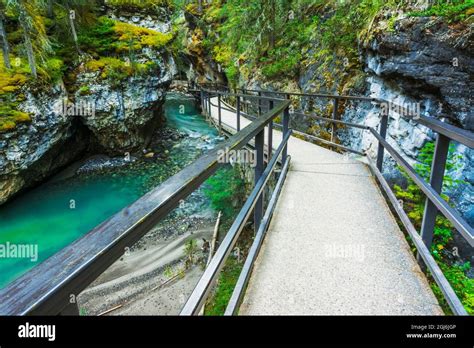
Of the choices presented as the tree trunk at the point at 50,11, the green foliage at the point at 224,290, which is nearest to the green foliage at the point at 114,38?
the tree trunk at the point at 50,11

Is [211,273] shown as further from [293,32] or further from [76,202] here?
[293,32]

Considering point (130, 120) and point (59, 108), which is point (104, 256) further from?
point (130, 120)

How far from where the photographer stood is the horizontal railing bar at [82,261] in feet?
2.17

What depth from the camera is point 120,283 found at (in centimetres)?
793

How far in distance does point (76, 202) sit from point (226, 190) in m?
5.37

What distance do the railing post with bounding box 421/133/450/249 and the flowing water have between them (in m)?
8.57

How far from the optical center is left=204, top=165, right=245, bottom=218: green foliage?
1031 centimetres

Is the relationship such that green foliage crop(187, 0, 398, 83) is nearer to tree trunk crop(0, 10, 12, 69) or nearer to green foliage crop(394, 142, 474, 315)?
green foliage crop(394, 142, 474, 315)

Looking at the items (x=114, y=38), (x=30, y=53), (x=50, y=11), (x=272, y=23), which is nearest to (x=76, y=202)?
(x=30, y=53)

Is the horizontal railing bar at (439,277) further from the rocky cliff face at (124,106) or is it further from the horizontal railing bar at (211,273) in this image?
the rocky cliff face at (124,106)

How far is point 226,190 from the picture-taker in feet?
36.8

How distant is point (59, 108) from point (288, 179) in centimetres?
974

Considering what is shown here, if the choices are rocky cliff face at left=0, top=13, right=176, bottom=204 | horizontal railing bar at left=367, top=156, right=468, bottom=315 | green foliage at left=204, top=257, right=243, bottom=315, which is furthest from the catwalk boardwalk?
rocky cliff face at left=0, top=13, right=176, bottom=204

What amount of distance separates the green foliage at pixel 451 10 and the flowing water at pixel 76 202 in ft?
26.8
